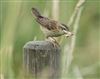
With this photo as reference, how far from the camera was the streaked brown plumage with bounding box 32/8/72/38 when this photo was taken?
2274mm

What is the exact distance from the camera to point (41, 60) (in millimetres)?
2193

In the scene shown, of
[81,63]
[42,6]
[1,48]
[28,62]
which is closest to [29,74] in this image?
[28,62]

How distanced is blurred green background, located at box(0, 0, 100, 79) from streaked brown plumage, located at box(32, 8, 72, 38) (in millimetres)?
493

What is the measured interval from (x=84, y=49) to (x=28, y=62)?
213 centimetres

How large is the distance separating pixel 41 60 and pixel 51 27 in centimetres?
18

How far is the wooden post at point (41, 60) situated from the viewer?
220cm

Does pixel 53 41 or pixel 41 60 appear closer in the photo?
pixel 41 60

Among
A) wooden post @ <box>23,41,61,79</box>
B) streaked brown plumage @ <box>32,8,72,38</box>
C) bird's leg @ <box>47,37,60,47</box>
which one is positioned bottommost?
wooden post @ <box>23,41,61,79</box>

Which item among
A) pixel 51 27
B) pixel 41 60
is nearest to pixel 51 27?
pixel 51 27

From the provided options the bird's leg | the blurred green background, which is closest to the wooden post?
the bird's leg

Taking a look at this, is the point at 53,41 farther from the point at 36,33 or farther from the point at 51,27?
the point at 36,33

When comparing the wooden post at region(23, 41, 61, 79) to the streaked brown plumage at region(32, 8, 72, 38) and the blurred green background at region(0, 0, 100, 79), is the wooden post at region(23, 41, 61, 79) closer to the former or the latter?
the streaked brown plumage at region(32, 8, 72, 38)

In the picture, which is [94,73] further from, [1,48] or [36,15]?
[36,15]

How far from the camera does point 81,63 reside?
4.11 m
